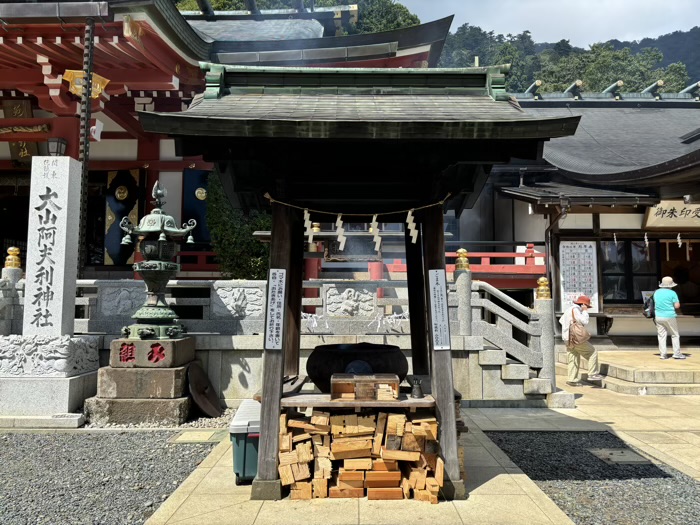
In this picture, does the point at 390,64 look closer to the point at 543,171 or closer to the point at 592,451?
the point at 543,171

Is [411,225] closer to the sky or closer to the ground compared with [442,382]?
closer to the sky

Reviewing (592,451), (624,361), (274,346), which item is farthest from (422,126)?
(624,361)

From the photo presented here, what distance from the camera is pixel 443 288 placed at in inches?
185

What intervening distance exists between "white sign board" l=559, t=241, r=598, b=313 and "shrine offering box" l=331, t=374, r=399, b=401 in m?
11.2

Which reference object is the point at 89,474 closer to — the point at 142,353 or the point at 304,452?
the point at 142,353

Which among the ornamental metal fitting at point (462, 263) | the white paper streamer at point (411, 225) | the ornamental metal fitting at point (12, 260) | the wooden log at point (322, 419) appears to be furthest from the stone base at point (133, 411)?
the ornamental metal fitting at point (462, 263)

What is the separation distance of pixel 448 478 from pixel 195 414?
16.6 ft

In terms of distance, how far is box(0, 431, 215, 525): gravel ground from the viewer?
4422 millimetres

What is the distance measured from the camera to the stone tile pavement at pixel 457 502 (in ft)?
12.9

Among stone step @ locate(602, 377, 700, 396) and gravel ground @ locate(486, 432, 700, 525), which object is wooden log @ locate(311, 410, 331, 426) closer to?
gravel ground @ locate(486, 432, 700, 525)

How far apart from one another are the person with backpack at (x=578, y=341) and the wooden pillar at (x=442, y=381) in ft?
23.3

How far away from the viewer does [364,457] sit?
4.30 metres

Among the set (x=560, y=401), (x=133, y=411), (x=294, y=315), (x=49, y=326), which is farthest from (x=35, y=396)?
(x=560, y=401)

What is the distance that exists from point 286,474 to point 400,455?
104 cm
